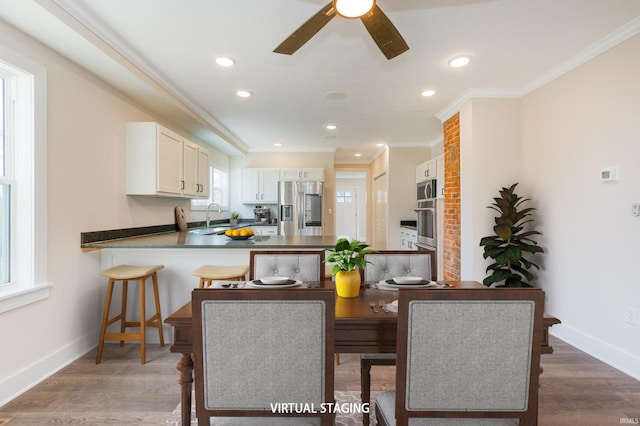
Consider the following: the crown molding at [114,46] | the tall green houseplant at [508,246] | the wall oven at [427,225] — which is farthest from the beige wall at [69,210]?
the wall oven at [427,225]

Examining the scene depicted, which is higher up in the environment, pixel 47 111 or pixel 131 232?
pixel 47 111

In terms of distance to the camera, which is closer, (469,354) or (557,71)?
(469,354)

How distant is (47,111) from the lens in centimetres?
225

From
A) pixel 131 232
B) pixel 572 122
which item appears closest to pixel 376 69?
pixel 572 122

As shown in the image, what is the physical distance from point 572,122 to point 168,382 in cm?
376

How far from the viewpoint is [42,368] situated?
2193 mm

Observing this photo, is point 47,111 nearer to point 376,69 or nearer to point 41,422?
point 41,422

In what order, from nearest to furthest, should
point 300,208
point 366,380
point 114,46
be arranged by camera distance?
point 366,380, point 114,46, point 300,208

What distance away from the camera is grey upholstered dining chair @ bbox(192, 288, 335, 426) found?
3.24 ft

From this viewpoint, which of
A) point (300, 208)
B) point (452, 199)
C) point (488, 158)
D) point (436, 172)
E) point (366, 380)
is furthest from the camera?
point (300, 208)

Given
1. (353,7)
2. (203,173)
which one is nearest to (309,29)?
(353,7)

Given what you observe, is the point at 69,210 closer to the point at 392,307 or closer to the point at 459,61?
the point at 392,307

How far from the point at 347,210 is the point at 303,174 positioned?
16.1ft

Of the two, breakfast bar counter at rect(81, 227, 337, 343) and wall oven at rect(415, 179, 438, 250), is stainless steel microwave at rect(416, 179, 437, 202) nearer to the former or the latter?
wall oven at rect(415, 179, 438, 250)
